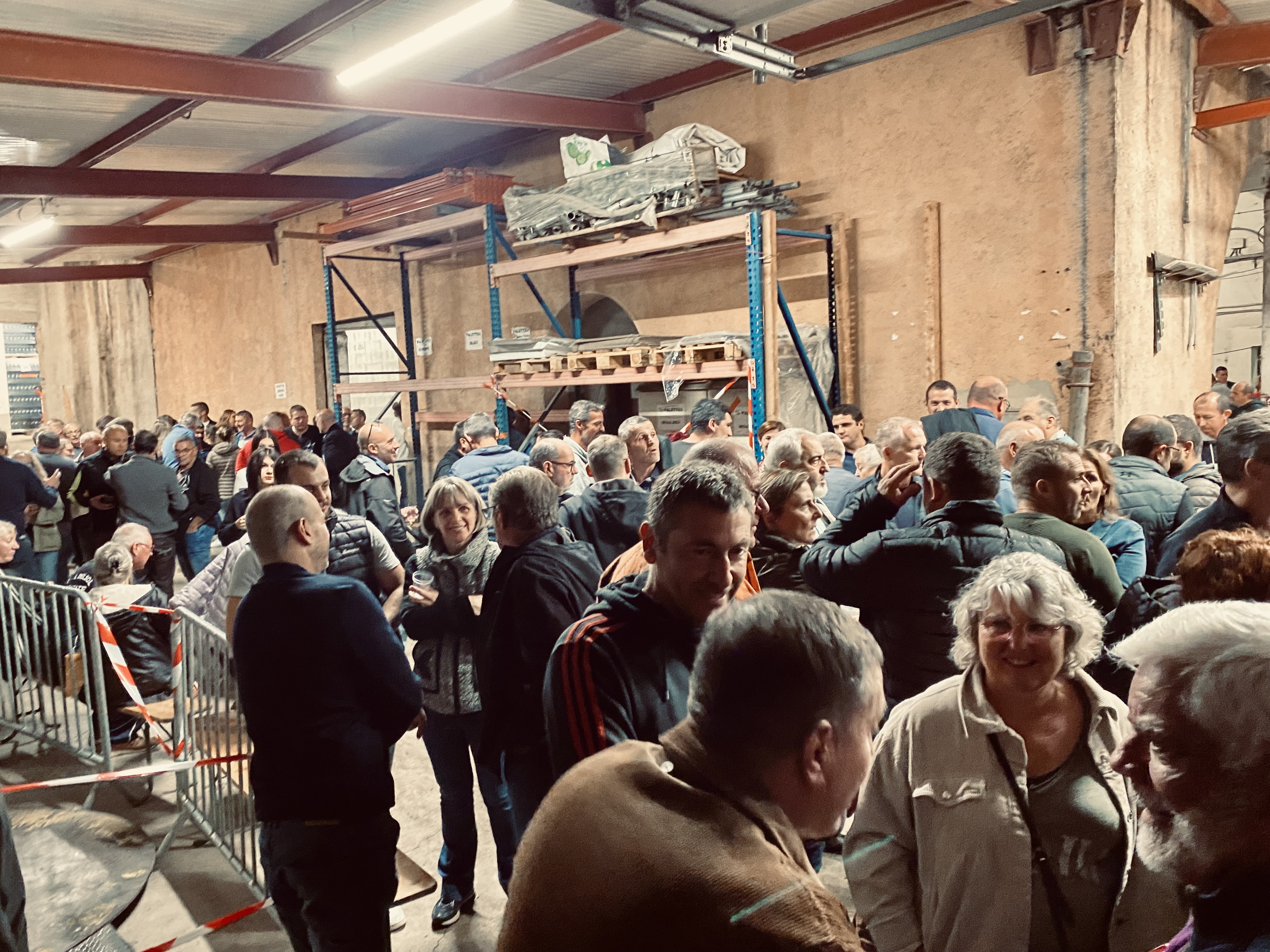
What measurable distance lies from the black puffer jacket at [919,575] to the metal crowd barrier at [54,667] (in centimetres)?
422

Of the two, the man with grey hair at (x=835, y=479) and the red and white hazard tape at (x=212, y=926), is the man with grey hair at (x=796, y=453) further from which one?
the red and white hazard tape at (x=212, y=926)

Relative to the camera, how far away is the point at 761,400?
802 centimetres

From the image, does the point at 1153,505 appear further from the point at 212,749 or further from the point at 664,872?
the point at 212,749

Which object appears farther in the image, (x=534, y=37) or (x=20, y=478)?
(x=534, y=37)

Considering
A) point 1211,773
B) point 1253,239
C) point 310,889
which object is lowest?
point 310,889

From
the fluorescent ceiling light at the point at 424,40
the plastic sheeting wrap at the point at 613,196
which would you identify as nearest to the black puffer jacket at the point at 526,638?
the fluorescent ceiling light at the point at 424,40

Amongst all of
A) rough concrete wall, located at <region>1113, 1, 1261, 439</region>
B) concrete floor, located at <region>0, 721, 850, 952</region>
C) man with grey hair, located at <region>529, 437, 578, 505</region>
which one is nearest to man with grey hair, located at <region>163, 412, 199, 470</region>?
concrete floor, located at <region>0, 721, 850, 952</region>

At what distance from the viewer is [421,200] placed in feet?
36.6

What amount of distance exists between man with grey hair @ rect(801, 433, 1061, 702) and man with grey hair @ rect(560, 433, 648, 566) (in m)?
1.46

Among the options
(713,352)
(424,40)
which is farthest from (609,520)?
(424,40)

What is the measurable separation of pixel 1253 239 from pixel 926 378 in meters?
12.8

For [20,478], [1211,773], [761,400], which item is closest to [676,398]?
[761,400]

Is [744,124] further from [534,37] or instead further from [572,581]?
[572,581]

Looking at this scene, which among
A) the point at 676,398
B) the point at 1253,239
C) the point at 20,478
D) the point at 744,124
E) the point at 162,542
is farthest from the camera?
the point at 1253,239
